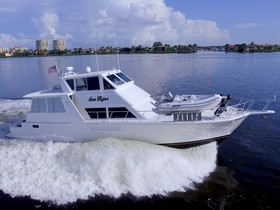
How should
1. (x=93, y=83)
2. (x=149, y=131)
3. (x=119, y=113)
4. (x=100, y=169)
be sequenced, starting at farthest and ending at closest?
(x=93, y=83)
(x=119, y=113)
(x=149, y=131)
(x=100, y=169)

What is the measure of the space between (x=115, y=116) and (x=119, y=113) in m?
0.24

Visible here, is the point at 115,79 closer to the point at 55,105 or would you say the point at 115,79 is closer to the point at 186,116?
the point at 55,105

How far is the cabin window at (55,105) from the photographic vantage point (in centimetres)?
1369

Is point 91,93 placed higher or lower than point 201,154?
higher

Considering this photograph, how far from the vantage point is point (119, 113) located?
43.5 ft

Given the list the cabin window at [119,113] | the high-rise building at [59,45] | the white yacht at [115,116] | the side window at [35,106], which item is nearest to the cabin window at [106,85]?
the white yacht at [115,116]

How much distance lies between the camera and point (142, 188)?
36.5 feet

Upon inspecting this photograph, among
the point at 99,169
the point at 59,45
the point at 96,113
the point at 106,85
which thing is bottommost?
the point at 99,169

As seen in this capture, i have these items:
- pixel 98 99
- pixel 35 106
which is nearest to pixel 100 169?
pixel 98 99

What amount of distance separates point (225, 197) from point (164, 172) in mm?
2388

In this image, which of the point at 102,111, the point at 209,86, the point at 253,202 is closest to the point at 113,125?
the point at 102,111

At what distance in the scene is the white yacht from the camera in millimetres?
12484

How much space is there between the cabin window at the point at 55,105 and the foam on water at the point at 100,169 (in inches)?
62.2

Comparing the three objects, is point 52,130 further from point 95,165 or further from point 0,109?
point 0,109
